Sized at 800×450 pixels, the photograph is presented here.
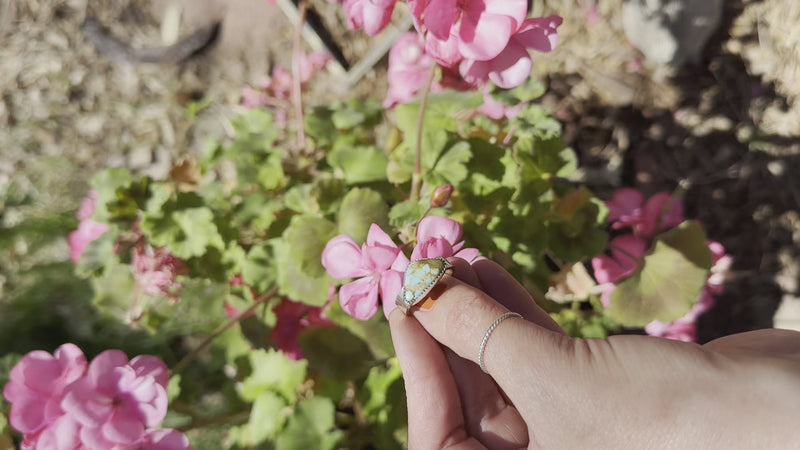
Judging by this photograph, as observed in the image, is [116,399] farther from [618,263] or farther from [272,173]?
[618,263]

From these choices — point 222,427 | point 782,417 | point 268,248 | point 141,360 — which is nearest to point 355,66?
point 268,248

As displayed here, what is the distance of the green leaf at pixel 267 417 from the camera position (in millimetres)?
1318

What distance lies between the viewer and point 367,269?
0.86 meters

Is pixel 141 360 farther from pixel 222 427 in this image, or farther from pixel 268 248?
pixel 222 427

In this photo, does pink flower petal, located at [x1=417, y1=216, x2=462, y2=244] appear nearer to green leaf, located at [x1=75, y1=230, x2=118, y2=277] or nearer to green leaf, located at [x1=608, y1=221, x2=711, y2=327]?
green leaf, located at [x1=608, y1=221, x2=711, y2=327]

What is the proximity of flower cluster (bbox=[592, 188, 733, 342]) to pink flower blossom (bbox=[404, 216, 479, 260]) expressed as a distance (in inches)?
22.6

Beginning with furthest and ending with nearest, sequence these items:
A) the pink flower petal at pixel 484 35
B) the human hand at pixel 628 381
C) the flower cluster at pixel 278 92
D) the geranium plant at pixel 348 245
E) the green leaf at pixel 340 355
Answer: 1. the flower cluster at pixel 278 92
2. the green leaf at pixel 340 355
3. the geranium plant at pixel 348 245
4. the pink flower petal at pixel 484 35
5. the human hand at pixel 628 381

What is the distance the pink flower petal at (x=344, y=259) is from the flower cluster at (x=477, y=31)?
29 centimetres

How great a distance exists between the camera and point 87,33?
217cm

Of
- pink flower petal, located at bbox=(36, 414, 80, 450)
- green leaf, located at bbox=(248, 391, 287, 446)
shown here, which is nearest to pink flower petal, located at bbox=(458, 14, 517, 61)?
pink flower petal, located at bbox=(36, 414, 80, 450)

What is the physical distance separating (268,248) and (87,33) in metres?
1.45

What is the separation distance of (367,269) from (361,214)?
0.17 metres

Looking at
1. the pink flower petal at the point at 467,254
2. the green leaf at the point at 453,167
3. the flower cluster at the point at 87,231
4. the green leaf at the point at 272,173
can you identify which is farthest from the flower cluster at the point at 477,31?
the flower cluster at the point at 87,231

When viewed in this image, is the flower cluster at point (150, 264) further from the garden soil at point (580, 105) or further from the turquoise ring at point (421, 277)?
the turquoise ring at point (421, 277)
